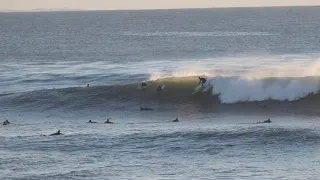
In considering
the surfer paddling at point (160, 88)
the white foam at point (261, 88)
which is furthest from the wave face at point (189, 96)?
the surfer paddling at point (160, 88)

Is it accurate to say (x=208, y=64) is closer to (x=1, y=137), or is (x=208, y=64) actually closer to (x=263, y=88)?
(x=263, y=88)

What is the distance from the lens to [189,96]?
4522 cm

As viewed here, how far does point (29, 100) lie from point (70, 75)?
55.5ft

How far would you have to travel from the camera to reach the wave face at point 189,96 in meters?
42.4

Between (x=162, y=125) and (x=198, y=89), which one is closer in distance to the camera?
(x=162, y=125)

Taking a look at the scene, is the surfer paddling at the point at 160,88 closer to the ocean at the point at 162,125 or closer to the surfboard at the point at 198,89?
the ocean at the point at 162,125

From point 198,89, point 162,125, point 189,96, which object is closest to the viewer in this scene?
point 162,125

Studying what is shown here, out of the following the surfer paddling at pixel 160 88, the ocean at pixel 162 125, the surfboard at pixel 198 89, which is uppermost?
the surfer paddling at pixel 160 88

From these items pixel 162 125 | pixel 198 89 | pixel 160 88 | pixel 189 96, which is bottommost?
pixel 162 125

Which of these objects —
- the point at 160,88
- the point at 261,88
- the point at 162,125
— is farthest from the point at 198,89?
the point at 162,125

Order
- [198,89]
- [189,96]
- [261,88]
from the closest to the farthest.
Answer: [261,88]
[189,96]
[198,89]

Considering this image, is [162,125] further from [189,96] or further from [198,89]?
[198,89]

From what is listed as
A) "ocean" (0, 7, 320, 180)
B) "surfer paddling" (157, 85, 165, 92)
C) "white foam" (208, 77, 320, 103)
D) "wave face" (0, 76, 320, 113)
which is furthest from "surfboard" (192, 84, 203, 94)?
"surfer paddling" (157, 85, 165, 92)

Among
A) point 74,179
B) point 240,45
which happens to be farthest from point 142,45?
point 74,179
